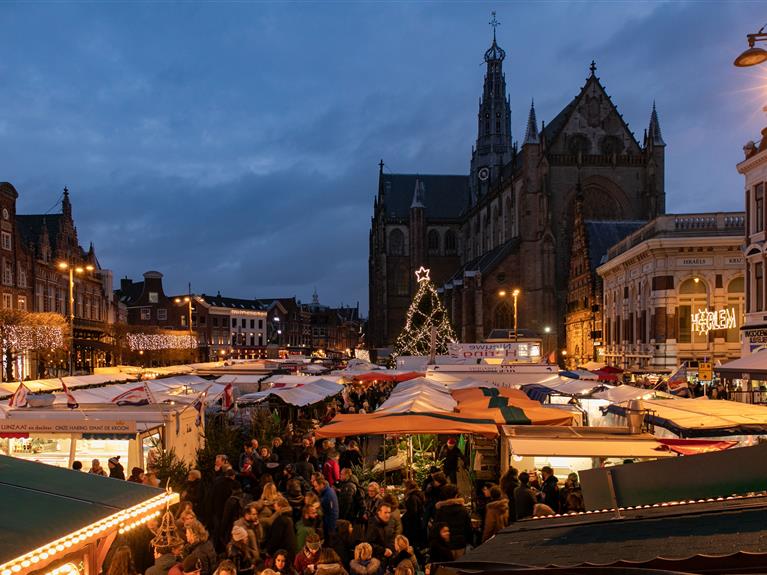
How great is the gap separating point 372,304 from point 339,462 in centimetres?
8227

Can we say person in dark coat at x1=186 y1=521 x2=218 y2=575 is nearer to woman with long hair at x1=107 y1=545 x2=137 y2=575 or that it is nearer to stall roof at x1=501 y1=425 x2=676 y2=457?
woman with long hair at x1=107 y1=545 x2=137 y2=575

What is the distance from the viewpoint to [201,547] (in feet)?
25.8

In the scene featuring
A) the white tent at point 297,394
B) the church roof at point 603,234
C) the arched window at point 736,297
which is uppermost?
the church roof at point 603,234

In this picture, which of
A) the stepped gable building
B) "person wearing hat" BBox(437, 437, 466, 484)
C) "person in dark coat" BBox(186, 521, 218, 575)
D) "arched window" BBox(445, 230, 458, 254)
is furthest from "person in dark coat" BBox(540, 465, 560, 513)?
"arched window" BBox(445, 230, 458, 254)

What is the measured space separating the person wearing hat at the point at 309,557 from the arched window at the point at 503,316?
62628mm

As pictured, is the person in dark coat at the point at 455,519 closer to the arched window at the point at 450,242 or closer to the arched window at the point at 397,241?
the arched window at the point at 450,242

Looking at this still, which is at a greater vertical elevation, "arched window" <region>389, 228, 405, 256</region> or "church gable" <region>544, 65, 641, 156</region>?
"church gable" <region>544, 65, 641, 156</region>

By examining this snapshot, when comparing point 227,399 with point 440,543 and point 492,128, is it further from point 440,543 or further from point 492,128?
point 492,128

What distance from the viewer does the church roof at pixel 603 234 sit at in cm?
5541

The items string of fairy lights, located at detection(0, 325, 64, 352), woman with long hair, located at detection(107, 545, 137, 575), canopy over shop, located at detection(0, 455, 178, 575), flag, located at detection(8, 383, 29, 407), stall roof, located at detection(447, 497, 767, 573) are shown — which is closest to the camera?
stall roof, located at detection(447, 497, 767, 573)

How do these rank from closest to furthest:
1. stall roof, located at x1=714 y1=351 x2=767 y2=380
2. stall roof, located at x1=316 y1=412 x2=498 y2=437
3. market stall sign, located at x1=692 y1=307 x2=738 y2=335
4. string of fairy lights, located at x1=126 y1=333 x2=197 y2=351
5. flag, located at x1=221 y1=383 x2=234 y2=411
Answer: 1. stall roof, located at x1=316 y1=412 x2=498 y2=437
2. stall roof, located at x1=714 y1=351 x2=767 y2=380
3. flag, located at x1=221 y1=383 x2=234 y2=411
4. market stall sign, located at x1=692 y1=307 x2=738 y2=335
5. string of fairy lights, located at x1=126 y1=333 x2=197 y2=351

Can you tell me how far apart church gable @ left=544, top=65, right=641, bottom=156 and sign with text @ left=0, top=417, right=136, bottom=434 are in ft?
188

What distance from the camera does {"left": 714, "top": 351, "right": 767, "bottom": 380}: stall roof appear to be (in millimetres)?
19828

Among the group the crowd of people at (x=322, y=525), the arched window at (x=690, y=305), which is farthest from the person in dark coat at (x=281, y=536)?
the arched window at (x=690, y=305)
